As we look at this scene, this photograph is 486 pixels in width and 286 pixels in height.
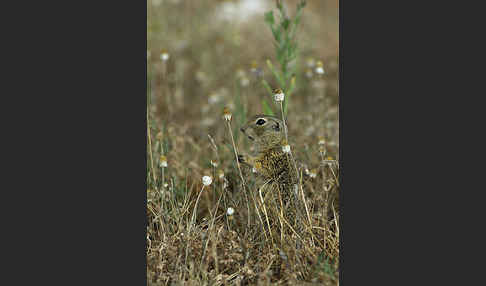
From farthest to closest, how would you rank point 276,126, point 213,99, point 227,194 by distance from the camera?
point 213,99
point 227,194
point 276,126

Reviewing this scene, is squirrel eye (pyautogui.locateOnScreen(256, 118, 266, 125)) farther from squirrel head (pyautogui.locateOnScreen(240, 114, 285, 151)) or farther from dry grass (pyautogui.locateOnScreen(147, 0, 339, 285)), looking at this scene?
dry grass (pyautogui.locateOnScreen(147, 0, 339, 285))

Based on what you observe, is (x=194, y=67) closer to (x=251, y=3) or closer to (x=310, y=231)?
(x=251, y=3)

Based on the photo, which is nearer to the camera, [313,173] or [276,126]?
[276,126]

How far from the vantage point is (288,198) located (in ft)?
11.8

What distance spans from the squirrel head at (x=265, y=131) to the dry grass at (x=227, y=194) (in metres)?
0.25

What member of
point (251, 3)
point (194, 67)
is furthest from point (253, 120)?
point (251, 3)

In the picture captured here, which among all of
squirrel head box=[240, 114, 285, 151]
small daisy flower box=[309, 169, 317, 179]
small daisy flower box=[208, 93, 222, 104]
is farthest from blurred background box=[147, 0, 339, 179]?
squirrel head box=[240, 114, 285, 151]

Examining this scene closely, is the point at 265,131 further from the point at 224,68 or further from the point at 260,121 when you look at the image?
the point at 224,68

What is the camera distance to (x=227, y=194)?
3.85 meters

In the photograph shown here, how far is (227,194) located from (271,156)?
44 cm

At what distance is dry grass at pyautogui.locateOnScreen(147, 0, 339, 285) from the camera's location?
3225 mm

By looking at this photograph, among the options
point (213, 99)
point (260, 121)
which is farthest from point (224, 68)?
point (260, 121)

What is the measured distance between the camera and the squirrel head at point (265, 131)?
3.70 meters

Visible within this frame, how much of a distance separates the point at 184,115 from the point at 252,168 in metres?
3.00
